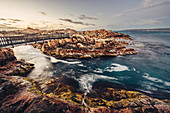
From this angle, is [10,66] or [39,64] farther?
[39,64]

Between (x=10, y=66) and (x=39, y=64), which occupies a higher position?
(x=10, y=66)

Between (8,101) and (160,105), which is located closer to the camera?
(8,101)

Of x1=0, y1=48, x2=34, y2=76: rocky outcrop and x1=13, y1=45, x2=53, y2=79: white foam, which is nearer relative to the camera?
x1=0, y1=48, x2=34, y2=76: rocky outcrop

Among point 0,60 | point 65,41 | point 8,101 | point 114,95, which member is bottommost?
point 114,95

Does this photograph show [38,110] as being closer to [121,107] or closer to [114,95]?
[121,107]

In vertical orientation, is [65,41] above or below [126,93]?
above

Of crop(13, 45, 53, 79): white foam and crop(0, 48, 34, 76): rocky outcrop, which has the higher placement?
crop(0, 48, 34, 76): rocky outcrop

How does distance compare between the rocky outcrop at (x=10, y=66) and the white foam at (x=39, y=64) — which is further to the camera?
the white foam at (x=39, y=64)

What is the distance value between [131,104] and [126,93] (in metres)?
3.32

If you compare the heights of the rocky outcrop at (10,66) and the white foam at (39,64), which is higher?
the rocky outcrop at (10,66)

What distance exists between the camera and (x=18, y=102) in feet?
16.9

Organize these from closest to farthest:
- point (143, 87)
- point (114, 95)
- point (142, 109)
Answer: point (142, 109) < point (114, 95) < point (143, 87)

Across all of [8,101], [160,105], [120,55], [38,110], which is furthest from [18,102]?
[120,55]

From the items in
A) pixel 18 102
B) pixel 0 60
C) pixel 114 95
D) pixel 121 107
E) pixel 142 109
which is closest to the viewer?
pixel 18 102
